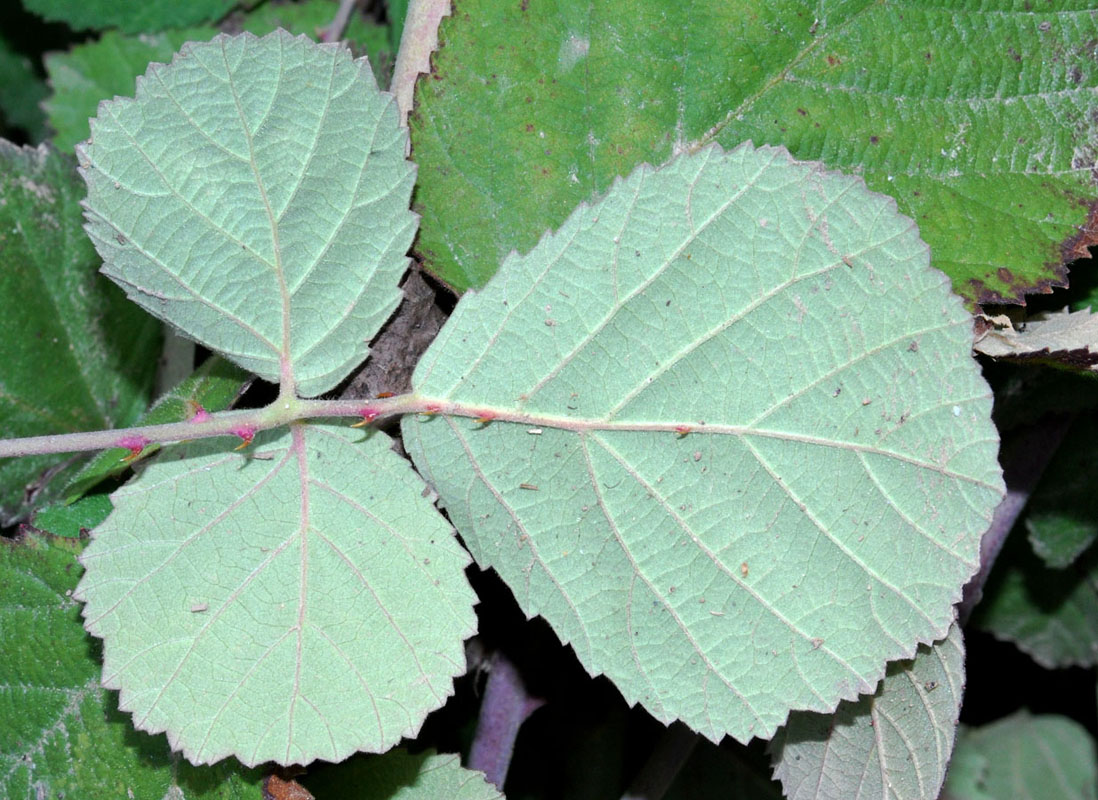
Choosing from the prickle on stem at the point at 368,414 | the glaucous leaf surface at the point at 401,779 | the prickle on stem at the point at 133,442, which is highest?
the prickle on stem at the point at 133,442

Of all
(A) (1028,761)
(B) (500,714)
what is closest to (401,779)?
(B) (500,714)

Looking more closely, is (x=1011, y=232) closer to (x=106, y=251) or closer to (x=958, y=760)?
(x=106, y=251)

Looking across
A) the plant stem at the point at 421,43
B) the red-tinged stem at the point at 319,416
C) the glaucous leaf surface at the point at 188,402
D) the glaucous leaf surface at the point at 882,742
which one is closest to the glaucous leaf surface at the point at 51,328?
the glaucous leaf surface at the point at 188,402

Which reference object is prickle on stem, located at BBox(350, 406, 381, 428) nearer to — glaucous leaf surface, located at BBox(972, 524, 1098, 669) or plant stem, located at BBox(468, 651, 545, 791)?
plant stem, located at BBox(468, 651, 545, 791)

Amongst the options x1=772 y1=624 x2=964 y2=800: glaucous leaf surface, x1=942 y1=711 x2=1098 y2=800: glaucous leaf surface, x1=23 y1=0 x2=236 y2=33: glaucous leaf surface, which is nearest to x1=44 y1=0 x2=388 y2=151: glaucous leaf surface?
x1=23 y1=0 x2=236 y2=33: glaucous leaf surface

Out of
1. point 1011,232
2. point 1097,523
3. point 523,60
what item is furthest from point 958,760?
point 523,60

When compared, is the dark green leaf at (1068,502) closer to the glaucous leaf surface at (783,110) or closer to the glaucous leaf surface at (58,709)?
the glaucous leaf surface at (783,110)
